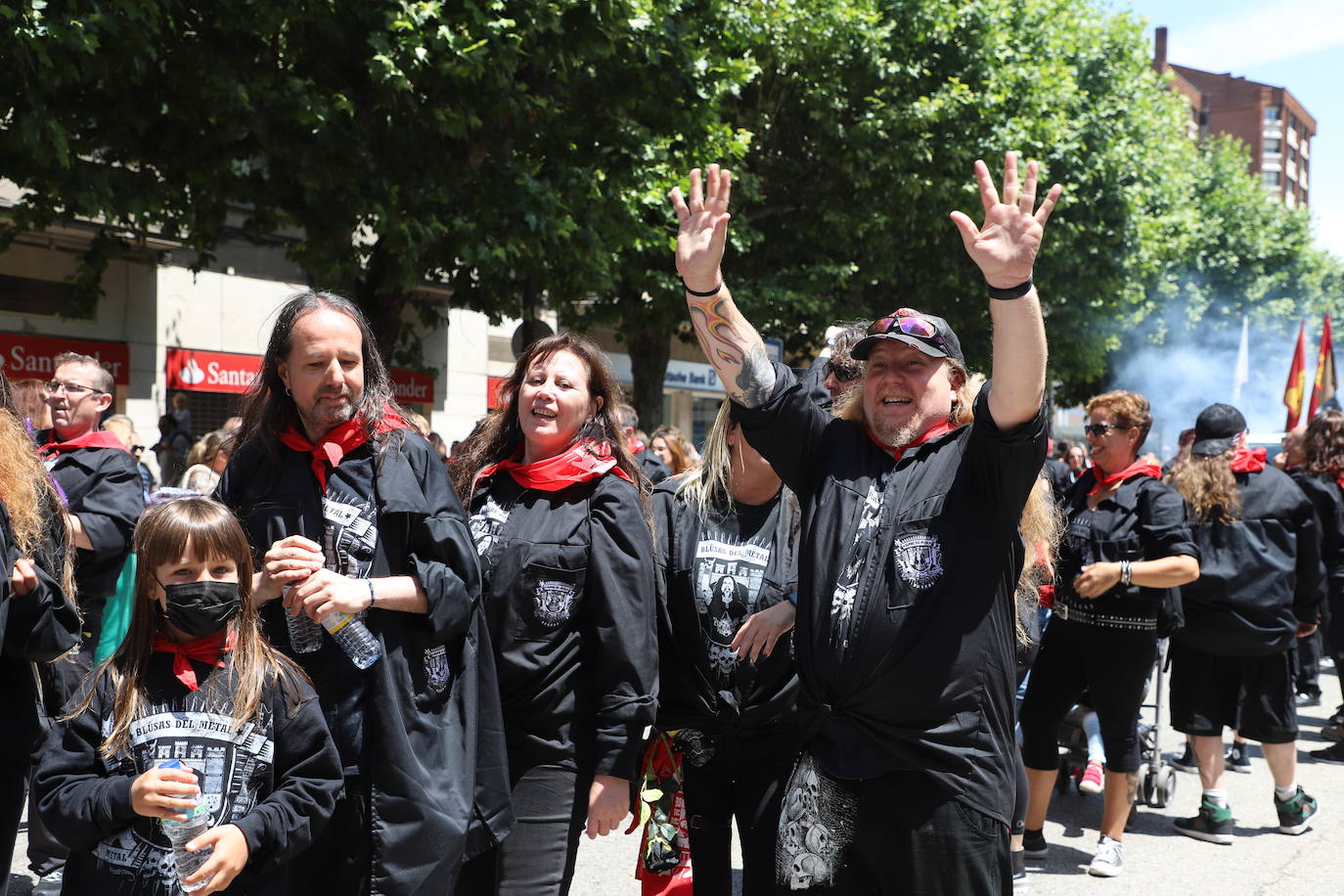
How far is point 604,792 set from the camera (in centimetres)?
318

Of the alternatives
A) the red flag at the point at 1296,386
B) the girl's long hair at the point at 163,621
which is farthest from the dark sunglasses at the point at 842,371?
the red flag at the point at 1296,386

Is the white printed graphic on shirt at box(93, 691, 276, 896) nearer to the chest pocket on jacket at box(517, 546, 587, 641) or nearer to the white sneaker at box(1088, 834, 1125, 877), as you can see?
the chest pocket on jacket at box(517, 546, 587, 641)

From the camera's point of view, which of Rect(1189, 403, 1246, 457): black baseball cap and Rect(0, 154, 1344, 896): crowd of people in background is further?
Rect(1189, 403, 1246, 457): black baseball cap

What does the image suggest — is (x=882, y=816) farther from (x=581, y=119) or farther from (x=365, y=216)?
(x=581, y=119)

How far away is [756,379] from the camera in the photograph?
2.82m

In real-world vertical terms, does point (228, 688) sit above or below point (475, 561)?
below

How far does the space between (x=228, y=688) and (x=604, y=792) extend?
1.01 m

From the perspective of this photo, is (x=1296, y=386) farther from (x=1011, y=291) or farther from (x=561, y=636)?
(x=1011, y=291)

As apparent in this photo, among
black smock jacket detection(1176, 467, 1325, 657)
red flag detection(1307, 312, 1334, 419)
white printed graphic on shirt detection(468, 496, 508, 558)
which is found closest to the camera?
white printed graphic on shirt detection(468, 496, 508, 558)

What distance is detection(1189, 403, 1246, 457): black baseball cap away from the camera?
21.2ft

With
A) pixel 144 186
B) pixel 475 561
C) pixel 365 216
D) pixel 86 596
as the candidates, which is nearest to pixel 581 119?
pixel 365 216

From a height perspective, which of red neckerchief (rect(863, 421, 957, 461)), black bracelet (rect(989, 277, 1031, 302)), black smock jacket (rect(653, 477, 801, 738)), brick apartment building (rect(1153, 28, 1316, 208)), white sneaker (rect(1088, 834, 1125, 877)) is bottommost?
white sneaker (rect(1088, 834, 1125, 877))

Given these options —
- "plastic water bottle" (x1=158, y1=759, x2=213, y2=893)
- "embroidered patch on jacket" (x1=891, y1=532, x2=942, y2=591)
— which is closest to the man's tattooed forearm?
"embroidered patch on jacket" (x1=891, y1=532, x2=942, y2=591)

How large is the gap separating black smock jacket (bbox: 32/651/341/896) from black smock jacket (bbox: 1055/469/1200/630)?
396 cm
